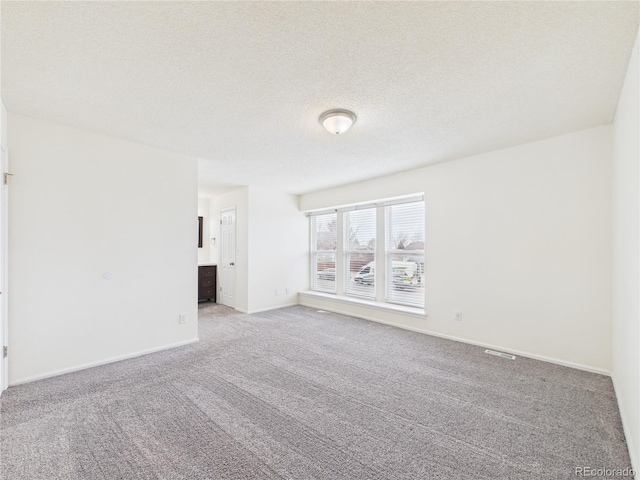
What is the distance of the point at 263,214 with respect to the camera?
5766 mm

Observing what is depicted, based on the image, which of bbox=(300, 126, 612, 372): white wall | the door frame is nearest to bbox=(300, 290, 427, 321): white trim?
bbox=(300, 126, 612, 372): white wall

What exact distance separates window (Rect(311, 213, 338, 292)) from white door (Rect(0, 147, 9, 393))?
15.0 feet

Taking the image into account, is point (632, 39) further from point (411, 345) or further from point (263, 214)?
point (263, 214)

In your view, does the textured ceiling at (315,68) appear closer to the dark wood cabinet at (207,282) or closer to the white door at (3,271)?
the white door at (3,271)

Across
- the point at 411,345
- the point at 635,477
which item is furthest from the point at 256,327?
the point at 635,477

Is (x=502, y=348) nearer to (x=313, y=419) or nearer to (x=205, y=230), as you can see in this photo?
(x=313, y=419)

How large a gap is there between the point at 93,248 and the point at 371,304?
3838mm

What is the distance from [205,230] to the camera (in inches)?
270

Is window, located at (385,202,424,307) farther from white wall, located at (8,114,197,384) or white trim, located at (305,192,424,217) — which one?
white wall, located at (8,114,197,384)

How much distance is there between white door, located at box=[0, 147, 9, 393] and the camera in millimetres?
2459

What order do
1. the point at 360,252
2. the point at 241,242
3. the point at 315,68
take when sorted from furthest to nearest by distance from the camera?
the point at 241,242 < the point at 360,252 < the point at 315,68

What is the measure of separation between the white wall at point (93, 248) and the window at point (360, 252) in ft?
9.49

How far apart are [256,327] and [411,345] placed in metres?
2.28

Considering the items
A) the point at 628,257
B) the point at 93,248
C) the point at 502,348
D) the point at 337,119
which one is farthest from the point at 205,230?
the point at 628,257
